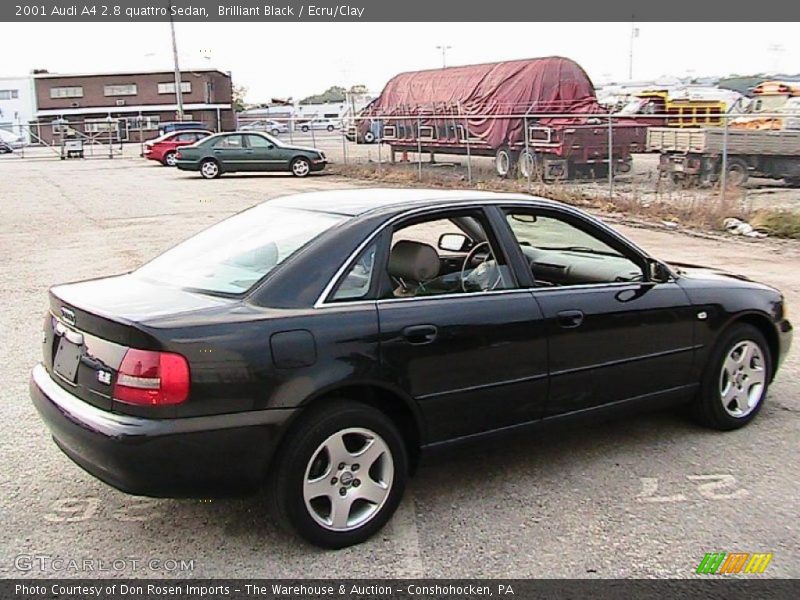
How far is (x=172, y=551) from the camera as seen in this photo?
3748 mm

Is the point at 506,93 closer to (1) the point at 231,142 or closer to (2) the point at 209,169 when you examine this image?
(1) the point at 231,142

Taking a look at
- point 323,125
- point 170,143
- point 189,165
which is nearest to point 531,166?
point 189,165

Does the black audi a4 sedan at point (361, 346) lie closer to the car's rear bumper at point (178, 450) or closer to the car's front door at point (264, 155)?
the car's rear bumper at point (178, 450)

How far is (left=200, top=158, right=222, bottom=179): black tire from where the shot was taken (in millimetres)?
28031

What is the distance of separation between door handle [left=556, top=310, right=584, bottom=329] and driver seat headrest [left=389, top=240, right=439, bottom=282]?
0.67 m

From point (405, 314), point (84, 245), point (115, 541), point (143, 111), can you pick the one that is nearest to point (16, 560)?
point (115, 541)

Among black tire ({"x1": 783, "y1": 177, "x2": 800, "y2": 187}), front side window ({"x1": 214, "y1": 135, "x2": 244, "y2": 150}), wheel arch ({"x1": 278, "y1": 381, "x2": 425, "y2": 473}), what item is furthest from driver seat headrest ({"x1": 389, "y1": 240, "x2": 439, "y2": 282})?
front side window ({"x1": 214, "y1": 135, "x2": 244, "y2": 150})

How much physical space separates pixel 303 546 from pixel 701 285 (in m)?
2.80

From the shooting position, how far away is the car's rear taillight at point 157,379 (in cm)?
341

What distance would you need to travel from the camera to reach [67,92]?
76.6m

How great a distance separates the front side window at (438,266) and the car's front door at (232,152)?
79.8 feet

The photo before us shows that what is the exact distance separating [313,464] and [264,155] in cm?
2537

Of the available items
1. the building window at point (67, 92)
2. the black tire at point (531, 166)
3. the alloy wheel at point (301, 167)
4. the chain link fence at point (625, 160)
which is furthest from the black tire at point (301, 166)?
the building window at point (67, 92)

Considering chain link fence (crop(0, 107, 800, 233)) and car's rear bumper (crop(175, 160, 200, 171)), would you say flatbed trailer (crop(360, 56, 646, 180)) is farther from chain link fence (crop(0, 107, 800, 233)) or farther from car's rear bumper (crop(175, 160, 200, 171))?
car's rear bumper (crop(175, 160, 200, 171))
